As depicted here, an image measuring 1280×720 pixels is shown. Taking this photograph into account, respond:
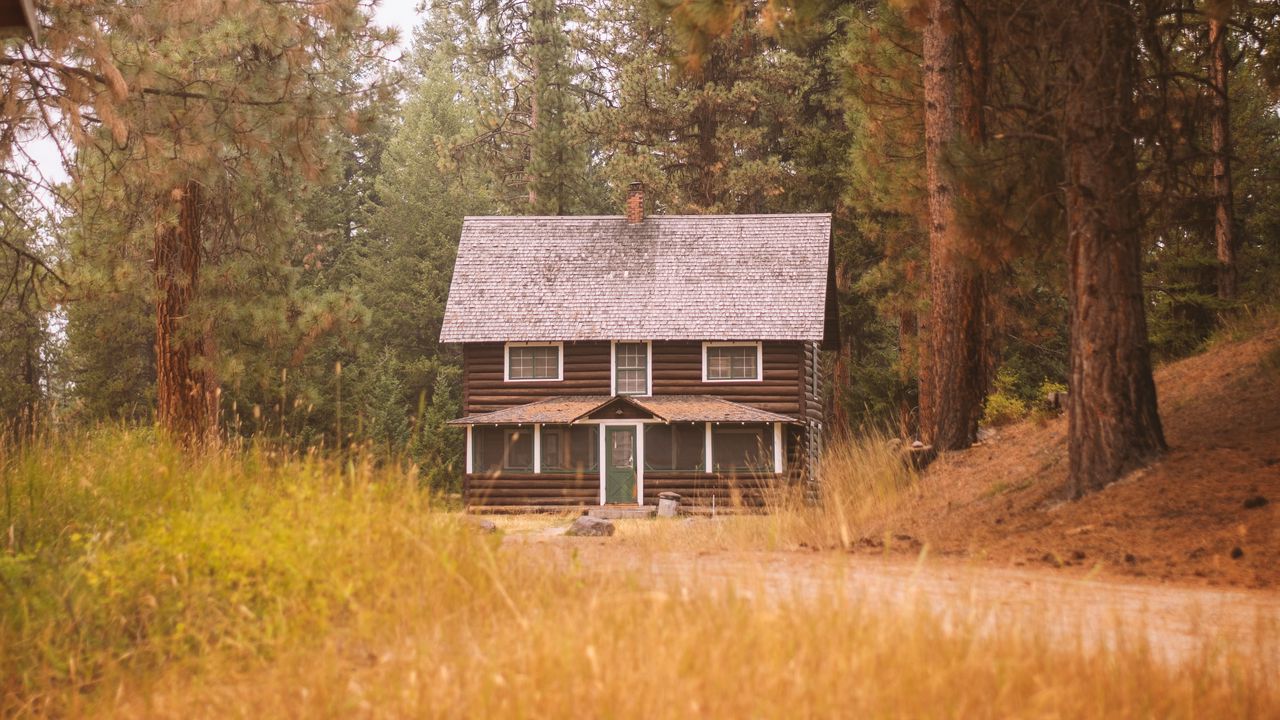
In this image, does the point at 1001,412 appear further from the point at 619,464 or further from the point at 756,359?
the point at 619,464

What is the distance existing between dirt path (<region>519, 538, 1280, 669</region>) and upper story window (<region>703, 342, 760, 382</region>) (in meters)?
20.7

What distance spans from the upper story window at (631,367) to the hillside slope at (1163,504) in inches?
658

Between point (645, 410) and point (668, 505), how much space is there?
9.10 ft

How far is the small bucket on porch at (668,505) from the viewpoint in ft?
83.4

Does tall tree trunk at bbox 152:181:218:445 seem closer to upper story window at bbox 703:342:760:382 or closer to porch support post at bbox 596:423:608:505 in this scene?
porch support post at bbox 596:423:608:505

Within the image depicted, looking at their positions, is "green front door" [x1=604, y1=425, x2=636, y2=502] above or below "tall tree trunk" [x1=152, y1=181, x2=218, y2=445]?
below

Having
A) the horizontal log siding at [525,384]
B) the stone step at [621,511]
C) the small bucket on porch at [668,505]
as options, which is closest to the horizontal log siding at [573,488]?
the stone step at [621,511]

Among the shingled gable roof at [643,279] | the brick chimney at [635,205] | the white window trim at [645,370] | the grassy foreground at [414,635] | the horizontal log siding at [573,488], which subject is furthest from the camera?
the brick chimney at [635,205]

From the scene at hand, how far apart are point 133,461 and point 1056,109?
8.07 m

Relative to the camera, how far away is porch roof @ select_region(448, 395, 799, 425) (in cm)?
2698

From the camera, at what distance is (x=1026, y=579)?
7.25 metres

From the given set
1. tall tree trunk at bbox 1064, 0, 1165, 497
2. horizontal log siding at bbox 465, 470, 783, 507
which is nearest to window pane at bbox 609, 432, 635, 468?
horizontal log siding at bbox 465, 470, 783, 507

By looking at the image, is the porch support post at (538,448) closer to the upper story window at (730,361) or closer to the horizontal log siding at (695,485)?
the horizontal log siding at (695,485)

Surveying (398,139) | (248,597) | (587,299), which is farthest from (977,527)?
(398,139)
